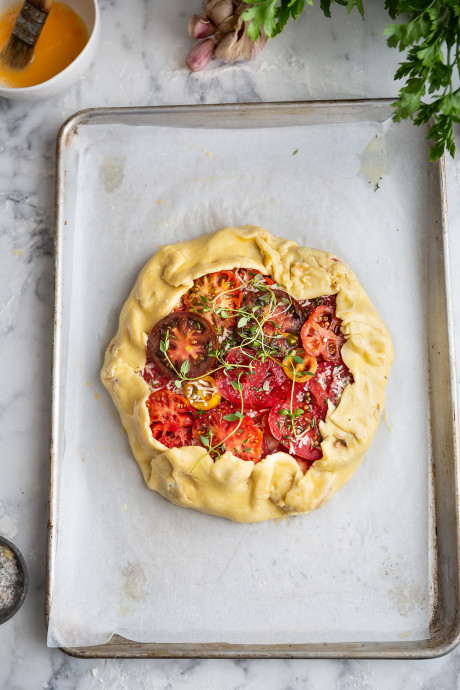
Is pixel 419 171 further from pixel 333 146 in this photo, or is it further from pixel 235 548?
pixel 235 548

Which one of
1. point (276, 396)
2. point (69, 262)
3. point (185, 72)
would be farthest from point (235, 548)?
point (185, 72)

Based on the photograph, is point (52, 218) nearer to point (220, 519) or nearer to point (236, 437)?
point (236, 437)

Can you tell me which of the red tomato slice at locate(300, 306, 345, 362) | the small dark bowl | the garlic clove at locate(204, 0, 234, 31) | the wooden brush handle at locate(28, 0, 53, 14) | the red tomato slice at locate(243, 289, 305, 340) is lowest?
the small dark bowl

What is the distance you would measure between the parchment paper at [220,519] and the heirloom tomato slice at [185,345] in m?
0.38

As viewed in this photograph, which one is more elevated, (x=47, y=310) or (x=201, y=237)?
(x=201, y=237)

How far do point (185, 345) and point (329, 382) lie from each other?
648 millimetres

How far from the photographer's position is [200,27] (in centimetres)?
308

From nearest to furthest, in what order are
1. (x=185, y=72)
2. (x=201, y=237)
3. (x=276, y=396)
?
(x=276, y=396) → (x=201, y=237) → (x=185, y=72)

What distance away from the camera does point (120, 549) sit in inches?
118

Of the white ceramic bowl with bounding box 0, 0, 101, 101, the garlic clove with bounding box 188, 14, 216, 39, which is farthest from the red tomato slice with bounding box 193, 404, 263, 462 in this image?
the garlic clove with bounding box 188, 14, 216, 39

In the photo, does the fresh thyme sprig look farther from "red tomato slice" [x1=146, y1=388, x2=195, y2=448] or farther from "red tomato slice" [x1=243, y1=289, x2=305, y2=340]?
"red tomato slice" [x1=243, y1=289, x2=305, y2=340]

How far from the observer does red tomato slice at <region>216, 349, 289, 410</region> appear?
2.80 meters

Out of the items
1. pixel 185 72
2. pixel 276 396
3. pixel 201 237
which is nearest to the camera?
pixel 276 396

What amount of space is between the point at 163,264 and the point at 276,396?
0.79m
